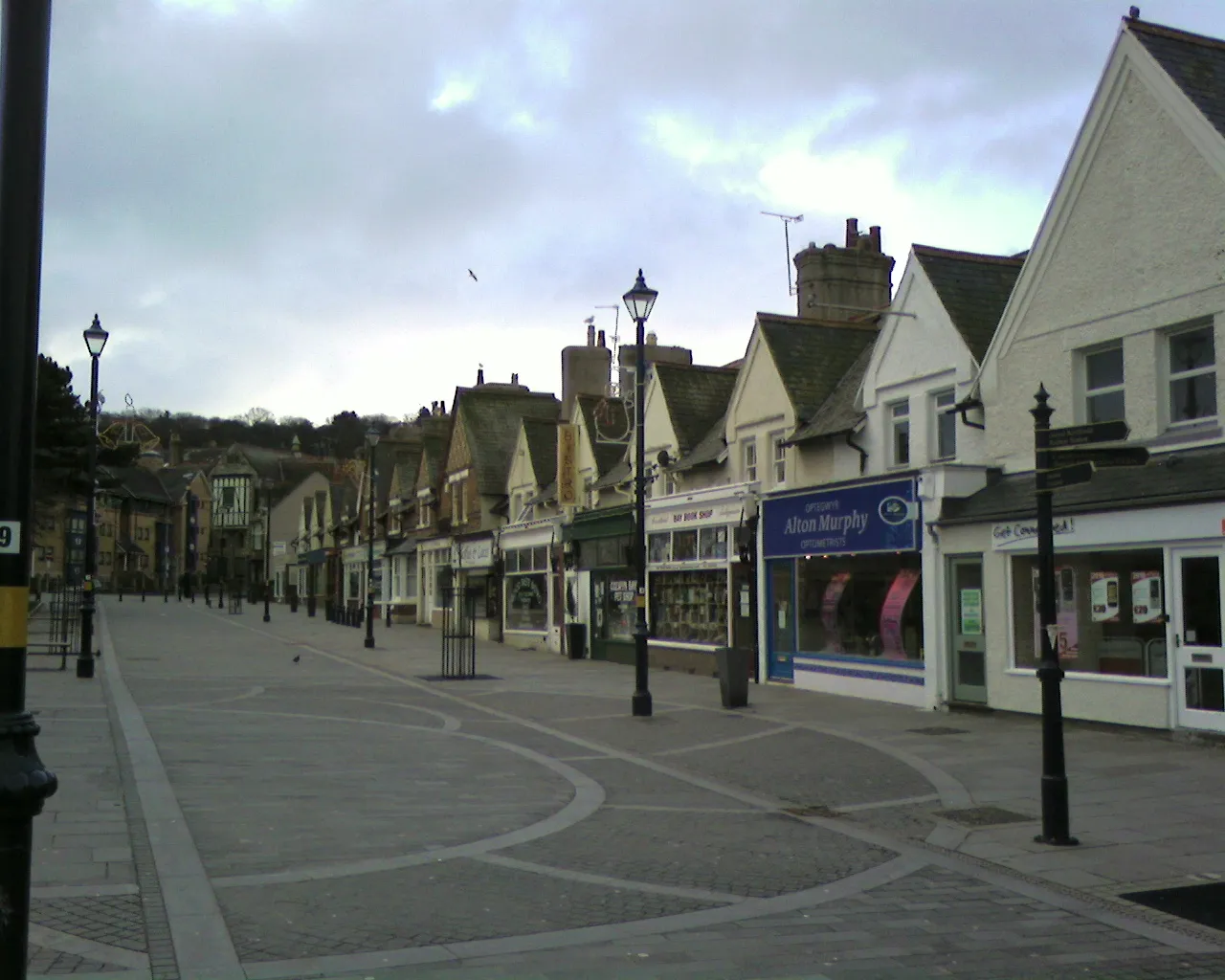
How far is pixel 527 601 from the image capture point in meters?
39.7

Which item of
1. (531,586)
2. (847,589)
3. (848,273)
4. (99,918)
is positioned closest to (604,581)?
(531,586)

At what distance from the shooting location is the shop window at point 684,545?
2786cm

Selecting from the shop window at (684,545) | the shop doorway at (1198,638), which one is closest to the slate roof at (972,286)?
the shop doorway at (1198,638)

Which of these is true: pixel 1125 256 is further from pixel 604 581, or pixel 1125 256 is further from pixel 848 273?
pixel 604 581

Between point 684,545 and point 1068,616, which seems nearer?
point 1068,616

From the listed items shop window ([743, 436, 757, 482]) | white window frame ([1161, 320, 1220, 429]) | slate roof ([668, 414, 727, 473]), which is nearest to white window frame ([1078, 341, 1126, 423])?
white window frame ([1161, 320, 1220, 429])

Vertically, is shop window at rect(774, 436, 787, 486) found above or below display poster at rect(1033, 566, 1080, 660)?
above

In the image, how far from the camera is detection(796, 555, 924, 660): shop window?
67.4ft

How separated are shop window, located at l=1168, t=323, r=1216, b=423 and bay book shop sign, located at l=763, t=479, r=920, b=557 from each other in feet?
15.2

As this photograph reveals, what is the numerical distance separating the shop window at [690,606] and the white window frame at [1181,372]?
38.5 feet

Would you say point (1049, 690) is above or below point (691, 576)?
below

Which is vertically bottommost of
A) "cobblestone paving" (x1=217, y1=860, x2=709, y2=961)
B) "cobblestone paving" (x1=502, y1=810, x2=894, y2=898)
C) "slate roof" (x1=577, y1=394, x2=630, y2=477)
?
"cobblestone paving" (x1=502, y1=810, x2=894, y2=898)

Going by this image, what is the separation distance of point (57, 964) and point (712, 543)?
2137 centimetres

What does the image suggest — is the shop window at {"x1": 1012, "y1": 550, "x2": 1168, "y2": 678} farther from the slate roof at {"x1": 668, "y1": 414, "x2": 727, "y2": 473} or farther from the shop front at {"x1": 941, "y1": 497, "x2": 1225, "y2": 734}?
the slate roof at {"x1": 668, "y1": 414, "x2": 727, "y2": 473}
